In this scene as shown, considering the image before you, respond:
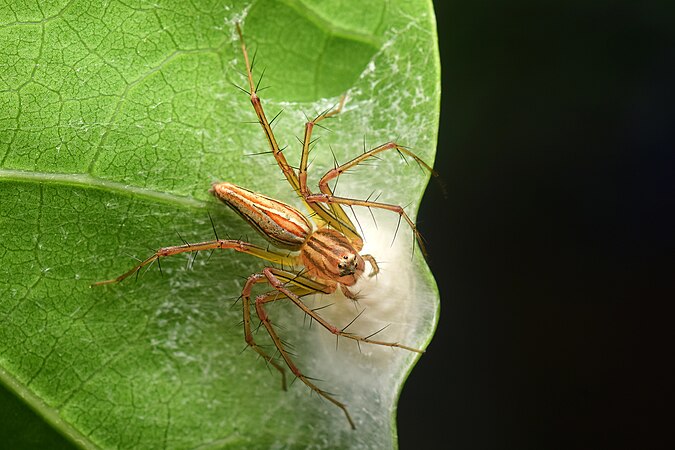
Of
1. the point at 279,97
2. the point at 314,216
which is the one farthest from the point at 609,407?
the point at 279,97

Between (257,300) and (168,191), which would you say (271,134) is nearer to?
(168,191)

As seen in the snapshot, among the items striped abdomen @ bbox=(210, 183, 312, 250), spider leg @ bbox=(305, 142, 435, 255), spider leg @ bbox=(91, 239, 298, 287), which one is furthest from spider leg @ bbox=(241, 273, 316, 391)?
spider leg @ bbox=(305, 142, 435, 255)

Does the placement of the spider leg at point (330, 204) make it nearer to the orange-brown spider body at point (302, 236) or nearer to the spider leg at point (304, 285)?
the orange-brown spider body at point (302, 236)

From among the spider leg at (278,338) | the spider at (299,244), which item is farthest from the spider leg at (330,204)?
the spider leg at (278,338)

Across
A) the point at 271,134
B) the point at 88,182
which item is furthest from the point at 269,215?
the point at 88,182

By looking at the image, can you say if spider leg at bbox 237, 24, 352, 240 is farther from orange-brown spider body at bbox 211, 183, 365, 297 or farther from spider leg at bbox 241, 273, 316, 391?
spider leg at bbox 241, 273, 316, 391

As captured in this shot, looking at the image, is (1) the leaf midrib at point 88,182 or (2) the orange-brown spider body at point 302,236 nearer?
Result: (1) the leaf midrib at point 88,182
